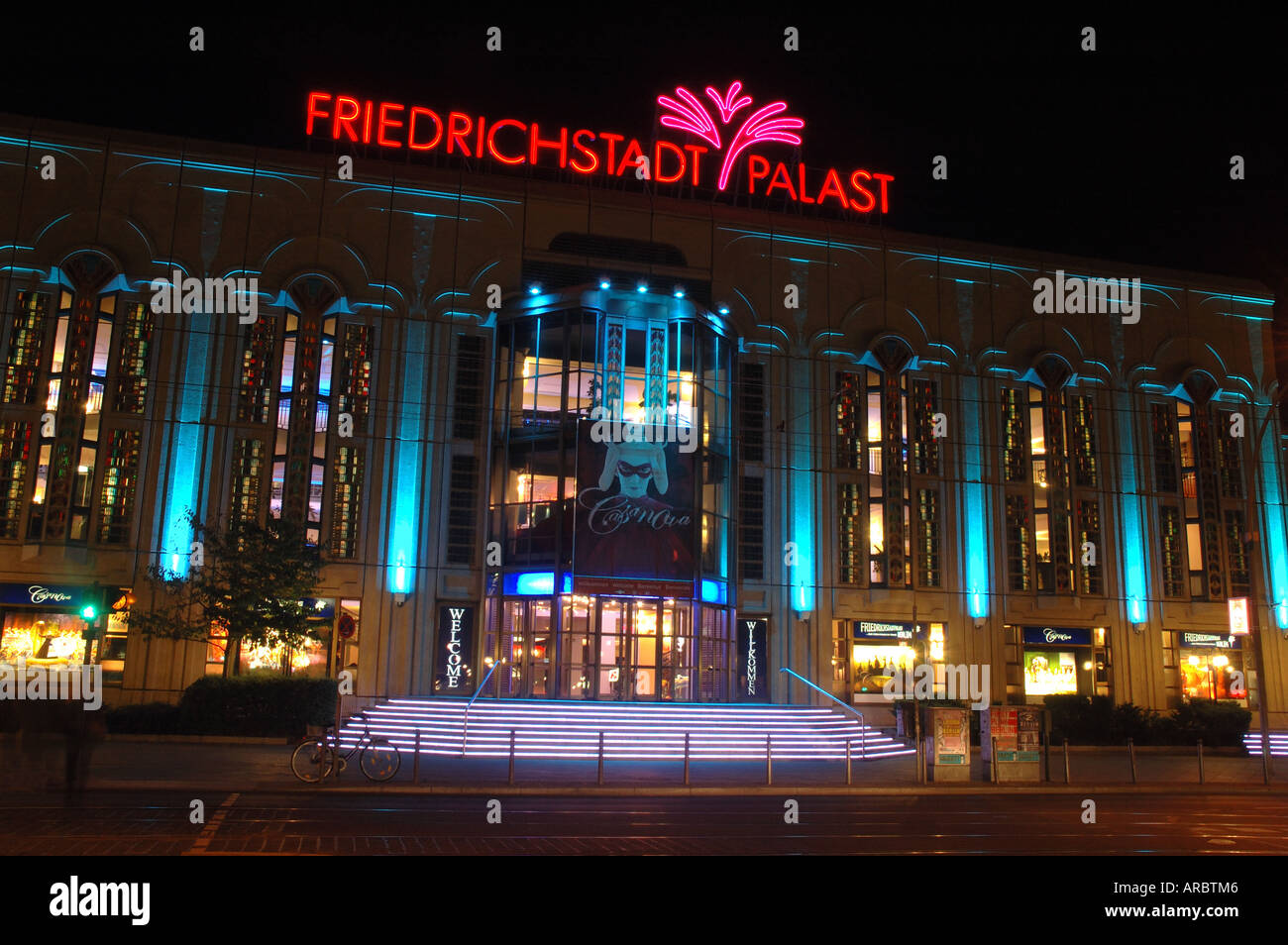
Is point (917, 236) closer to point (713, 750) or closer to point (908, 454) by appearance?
point (908, 454)

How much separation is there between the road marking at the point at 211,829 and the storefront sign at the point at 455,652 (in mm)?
19157

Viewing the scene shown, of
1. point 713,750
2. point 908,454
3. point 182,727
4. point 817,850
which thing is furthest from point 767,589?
point 817,850

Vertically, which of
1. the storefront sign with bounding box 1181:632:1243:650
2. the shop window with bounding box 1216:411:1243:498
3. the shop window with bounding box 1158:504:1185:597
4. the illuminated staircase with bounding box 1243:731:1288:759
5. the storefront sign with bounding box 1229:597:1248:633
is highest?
the shop window with bounding box 1216:411:1243:498

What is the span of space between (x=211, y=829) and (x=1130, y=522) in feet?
130

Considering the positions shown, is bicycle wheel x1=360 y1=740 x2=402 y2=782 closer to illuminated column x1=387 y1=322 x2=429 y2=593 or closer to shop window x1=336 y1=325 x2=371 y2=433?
illuminated column x1=387 y1=322 x2=429 y2=593

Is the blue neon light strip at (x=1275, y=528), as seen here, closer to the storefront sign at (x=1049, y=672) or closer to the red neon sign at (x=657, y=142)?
the storefront sign at (x=1049, y=672)

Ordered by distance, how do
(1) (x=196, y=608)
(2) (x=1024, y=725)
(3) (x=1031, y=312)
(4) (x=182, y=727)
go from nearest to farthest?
(2) (x=1024, y=725) → (4) (x=182, y=727) → (1) (x=196, y=608) → (3) (x=1031, y=312)

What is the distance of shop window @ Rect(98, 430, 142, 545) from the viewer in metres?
35.4

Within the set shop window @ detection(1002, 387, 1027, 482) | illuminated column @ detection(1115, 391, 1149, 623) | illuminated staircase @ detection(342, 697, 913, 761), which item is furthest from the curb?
shop window @ detection(1002, 387, 1027, 482)

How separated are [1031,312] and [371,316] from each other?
2708 cm

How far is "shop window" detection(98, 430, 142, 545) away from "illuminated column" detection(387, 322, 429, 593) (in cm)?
854

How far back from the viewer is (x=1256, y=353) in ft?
154

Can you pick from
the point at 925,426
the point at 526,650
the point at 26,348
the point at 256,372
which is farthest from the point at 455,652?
the point at 925,426

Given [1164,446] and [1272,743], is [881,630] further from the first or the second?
[1164,446]
